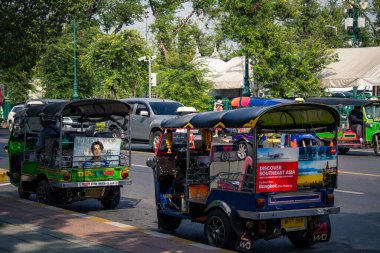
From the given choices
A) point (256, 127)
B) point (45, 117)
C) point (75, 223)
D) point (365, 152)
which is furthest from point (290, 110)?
point (365, 152)

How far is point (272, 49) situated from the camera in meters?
40.7

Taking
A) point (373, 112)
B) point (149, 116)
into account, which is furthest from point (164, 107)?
point (373, 112)

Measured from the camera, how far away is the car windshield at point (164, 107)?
97.1 feet

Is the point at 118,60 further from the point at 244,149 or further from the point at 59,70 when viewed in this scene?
the point at 244,149

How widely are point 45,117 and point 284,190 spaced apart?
6.74 metres

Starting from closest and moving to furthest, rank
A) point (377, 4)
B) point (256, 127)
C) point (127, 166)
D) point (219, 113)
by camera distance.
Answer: point (256, 127), point (219, 113), point (127, 166), point (377, 4)

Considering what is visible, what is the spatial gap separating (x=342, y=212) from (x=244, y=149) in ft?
15.3

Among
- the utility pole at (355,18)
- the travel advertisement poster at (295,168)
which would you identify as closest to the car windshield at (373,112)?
the travel advertisement poster at (295,168)

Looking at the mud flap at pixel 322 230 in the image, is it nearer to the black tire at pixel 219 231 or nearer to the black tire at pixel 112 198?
the black tire at pixel 219 231

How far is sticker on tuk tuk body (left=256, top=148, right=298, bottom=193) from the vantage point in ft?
33.0

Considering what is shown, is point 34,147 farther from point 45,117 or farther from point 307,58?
point 307,58

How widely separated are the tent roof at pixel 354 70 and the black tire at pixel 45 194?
982 inches

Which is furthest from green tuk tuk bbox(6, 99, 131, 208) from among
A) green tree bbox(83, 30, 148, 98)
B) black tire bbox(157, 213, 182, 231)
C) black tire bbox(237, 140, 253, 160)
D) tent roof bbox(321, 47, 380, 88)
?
green tree bbox(83, 30, 148, 98)

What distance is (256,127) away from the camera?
10.1m
